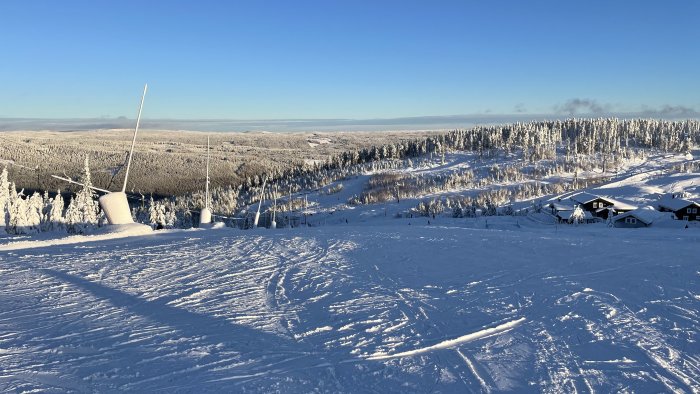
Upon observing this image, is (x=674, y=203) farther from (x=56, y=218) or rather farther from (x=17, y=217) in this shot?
(x=17, y=217)

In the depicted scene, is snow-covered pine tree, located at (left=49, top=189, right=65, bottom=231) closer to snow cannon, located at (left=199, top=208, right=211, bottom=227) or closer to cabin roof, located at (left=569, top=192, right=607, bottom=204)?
snow cannon, located at (left=199, top=208, right=211, bottom=227)

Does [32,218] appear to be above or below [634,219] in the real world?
above

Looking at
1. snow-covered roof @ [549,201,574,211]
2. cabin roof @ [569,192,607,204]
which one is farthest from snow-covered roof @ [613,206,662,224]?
cabin roof @ [569,192,607,204]

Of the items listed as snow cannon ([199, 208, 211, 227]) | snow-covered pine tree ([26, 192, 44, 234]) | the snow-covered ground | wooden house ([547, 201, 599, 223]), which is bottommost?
wooden house ([547, 201, 599, 223])

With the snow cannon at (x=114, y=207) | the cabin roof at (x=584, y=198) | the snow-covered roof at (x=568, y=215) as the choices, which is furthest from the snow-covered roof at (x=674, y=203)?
the snow cannon at (x=114, y=207)

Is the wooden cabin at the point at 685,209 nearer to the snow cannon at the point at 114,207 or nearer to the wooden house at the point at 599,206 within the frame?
the wooden house at the point at 599,206

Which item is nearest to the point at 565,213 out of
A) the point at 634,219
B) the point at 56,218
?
the point at 634,219
